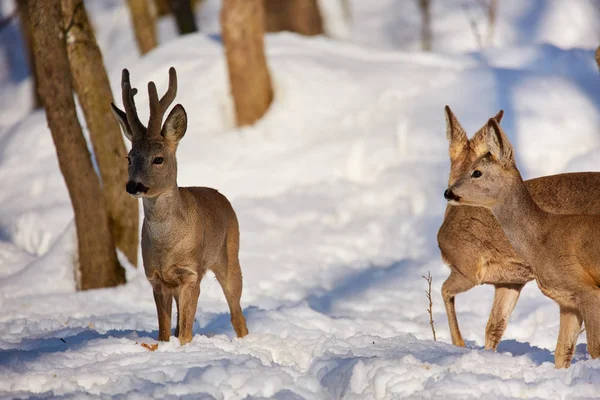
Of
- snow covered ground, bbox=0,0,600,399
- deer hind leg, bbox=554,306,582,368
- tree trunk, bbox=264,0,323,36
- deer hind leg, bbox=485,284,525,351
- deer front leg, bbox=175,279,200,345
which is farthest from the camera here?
tree trunk, bbox=264,0,323,36

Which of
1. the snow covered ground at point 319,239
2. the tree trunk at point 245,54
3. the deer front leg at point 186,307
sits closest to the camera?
the snow covered ground at point 319,239

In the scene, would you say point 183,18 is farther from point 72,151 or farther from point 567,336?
point 567,336

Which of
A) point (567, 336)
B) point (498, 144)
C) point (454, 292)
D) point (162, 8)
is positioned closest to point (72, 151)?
point (454, 292)

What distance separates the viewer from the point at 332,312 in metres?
10.1

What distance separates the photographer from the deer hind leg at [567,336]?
21.7 feet

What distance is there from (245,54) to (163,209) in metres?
8.10

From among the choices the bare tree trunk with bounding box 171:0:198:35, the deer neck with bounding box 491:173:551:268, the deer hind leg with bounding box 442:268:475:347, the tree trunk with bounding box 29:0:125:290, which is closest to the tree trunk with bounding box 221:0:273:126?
the tree trunk with bounding box 29:0:125:290

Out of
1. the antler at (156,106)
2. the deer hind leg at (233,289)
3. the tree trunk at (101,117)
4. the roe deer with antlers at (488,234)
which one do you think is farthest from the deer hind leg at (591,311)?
the tree trunk at (101,117)

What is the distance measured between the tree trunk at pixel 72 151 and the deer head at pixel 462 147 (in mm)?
4348

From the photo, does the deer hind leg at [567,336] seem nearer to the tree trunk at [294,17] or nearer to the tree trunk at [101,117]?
the tree trunk at [101,117]

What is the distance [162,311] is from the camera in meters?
7.22

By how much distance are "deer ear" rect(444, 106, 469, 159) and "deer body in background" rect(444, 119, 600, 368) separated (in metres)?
0.57

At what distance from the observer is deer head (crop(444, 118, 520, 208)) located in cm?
664

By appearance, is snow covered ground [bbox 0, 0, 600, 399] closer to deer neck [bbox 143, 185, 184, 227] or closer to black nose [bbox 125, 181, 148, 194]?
deer neck [bbox 143, 185, 184, 227]
